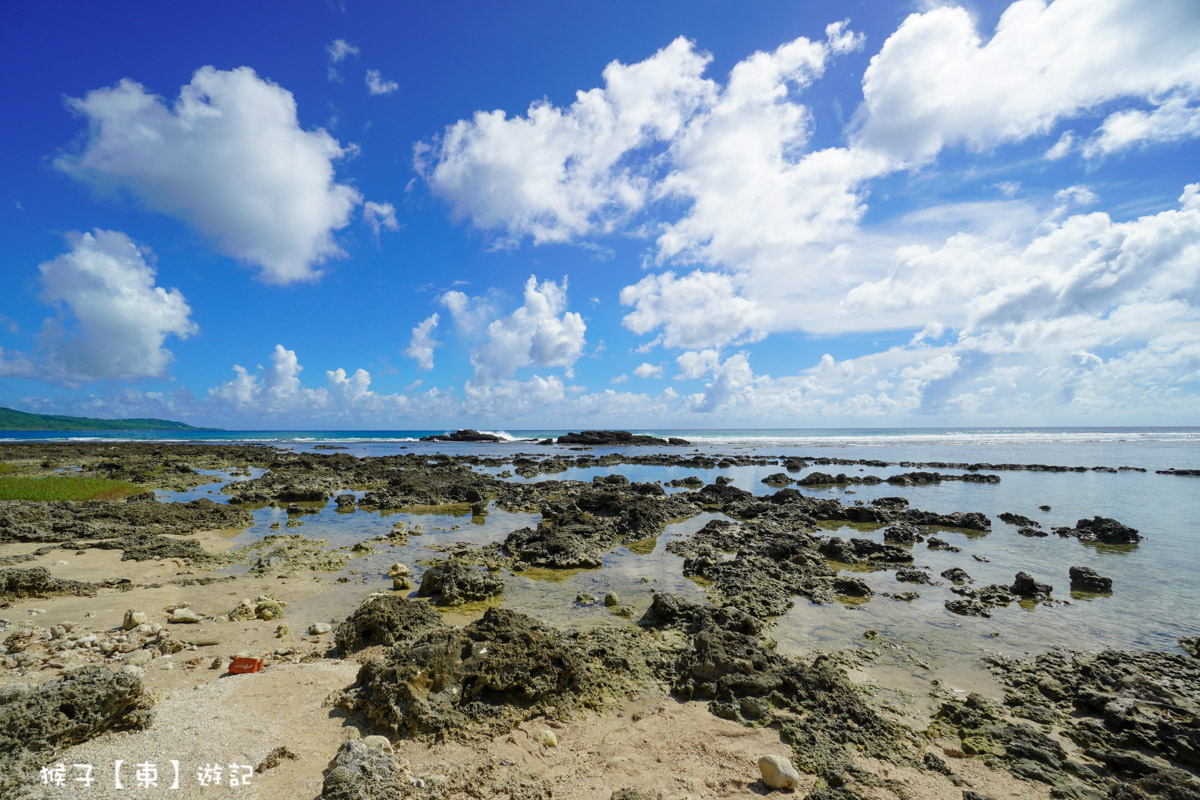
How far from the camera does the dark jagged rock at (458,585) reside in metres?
10.0

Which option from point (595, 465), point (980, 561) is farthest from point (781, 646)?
point (595, 465)

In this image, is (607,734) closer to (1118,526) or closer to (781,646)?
(781,646)

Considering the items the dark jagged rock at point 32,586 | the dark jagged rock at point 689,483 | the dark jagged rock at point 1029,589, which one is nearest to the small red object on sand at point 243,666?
the dark jagged rock at point 32,586

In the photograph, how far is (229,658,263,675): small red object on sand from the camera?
620cm

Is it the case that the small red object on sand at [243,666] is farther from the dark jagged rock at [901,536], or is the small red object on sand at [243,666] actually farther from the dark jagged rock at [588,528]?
the dark jagged rock at [901,536]

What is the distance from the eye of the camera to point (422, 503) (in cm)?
2230

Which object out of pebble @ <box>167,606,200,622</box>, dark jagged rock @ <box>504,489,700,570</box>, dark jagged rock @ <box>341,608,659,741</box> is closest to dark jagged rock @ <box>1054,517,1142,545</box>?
dark jagged rock @ <box>504,489,700,570</box>

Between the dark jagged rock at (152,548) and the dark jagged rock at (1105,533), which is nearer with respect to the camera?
the dark jagged rock at (152,548)

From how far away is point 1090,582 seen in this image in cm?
1091

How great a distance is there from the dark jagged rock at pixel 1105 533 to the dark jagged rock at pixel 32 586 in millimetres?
25916

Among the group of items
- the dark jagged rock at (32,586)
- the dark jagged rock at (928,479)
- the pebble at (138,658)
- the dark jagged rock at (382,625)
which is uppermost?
the dark jagged rock at (32,586)

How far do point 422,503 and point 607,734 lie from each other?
18700mm

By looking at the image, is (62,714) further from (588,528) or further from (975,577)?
(975,577)

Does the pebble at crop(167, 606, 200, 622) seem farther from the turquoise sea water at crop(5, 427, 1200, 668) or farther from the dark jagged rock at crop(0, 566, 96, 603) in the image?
the turquoise sea water at crop(5, 427, 1200, 668)
